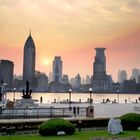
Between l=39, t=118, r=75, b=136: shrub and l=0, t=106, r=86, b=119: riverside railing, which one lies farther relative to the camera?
l=0, t=106, r=86, b=119: riverside railing

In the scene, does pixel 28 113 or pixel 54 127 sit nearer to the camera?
pixel 54 127

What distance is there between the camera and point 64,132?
1016 inches

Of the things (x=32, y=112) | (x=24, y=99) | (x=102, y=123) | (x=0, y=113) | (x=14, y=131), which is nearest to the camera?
(x=14, y=131)

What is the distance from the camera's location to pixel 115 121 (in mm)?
25734

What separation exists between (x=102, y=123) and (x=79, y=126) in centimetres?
394

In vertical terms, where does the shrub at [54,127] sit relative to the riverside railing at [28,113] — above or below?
below

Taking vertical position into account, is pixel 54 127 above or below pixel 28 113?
below

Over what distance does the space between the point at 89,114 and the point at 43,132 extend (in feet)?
60.8

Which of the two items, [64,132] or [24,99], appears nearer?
[64,132]

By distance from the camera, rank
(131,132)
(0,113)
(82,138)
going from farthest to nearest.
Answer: (0,113) → (131,132) → (82,138)

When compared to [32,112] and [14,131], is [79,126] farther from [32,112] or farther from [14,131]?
[32,112]

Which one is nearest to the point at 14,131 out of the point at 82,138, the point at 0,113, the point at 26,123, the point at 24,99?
the point at 26,123

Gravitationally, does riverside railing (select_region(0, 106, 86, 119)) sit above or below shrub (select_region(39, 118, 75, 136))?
above

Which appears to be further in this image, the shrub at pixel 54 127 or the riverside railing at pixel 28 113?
the riverside railing at pixel 28 113
